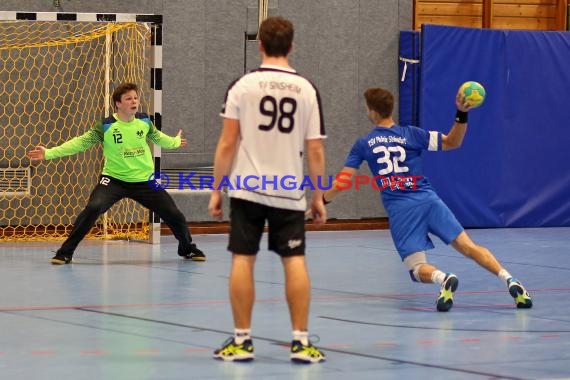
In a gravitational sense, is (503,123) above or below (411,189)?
above

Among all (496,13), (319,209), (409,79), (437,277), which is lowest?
(437,277)

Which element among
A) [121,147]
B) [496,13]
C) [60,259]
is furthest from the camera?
[496,13]

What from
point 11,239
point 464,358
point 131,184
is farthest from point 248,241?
point 11,239

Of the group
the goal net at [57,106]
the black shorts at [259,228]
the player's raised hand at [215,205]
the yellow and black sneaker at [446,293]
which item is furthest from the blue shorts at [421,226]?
the goal net at [57,106]

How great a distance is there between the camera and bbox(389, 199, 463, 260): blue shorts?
866 centimetres

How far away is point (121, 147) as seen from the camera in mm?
11602

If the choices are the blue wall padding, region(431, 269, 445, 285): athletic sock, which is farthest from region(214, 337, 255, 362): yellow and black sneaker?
the blue wall padding

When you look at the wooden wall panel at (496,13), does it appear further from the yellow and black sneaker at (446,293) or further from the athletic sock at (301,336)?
the athletic sock at (301,336)

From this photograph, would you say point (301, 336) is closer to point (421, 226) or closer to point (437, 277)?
point (437, 277)

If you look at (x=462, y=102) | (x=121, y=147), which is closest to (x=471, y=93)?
(x=462, y=102)

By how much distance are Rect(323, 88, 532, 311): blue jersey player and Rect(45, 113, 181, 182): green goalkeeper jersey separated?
3604 millimetres

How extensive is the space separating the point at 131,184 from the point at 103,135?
23.2 inches

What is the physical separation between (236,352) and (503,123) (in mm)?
11220

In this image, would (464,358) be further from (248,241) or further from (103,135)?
(103,135)
